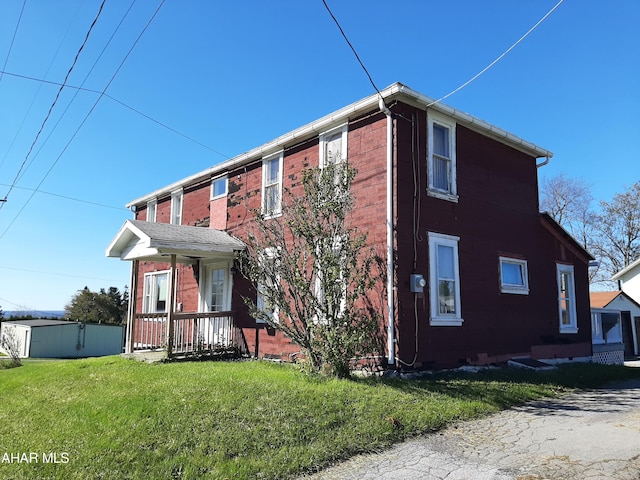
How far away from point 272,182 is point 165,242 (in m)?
3.37

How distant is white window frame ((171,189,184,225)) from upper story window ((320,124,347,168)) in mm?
7470

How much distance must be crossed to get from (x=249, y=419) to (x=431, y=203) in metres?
6.37

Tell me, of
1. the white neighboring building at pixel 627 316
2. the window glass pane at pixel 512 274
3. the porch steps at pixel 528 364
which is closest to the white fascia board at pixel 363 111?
the window glass pane at pixel 512 274

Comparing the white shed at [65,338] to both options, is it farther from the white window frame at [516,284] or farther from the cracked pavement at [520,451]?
the cracked pavement at [520,451]

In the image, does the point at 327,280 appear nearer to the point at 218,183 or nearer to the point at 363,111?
the point at 363,111

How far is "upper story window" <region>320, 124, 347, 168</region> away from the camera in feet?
36.6

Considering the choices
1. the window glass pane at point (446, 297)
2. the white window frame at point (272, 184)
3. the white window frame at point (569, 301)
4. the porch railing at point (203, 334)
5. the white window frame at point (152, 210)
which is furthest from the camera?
the white window frame at point (152, 210)

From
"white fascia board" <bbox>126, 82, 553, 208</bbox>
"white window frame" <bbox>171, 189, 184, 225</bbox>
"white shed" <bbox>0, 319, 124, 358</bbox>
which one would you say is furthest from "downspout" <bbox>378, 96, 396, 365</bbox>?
"white shed" <bbox>0, 319, 124, 358</bbox>

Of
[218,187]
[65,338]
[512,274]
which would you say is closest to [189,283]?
[218,187]

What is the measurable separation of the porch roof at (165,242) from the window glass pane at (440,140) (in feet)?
18.6

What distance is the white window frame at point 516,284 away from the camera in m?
12.0

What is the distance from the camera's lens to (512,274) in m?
12.5

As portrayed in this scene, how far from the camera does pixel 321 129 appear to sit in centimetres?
1172

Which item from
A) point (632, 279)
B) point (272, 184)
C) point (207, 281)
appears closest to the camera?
point (272, 184)
